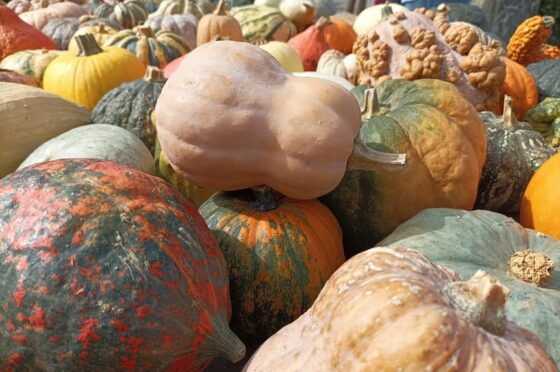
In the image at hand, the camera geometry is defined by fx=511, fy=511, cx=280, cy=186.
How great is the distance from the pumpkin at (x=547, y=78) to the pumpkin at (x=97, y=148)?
282cm

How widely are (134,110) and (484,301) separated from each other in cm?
207

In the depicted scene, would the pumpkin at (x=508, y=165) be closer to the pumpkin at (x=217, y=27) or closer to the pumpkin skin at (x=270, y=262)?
the pumpkin skin at (x=270, y=262)

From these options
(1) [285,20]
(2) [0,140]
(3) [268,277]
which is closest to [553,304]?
(3) [268,277]

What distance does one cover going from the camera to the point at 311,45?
5367 millimetres

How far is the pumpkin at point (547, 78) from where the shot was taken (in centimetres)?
356

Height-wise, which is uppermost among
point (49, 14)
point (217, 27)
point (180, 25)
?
point (217, 27)

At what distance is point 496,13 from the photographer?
7.50 m

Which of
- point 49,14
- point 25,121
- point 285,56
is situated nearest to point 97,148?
point 25,121

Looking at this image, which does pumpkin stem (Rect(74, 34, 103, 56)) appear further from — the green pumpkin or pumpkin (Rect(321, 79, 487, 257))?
the green pumpkin

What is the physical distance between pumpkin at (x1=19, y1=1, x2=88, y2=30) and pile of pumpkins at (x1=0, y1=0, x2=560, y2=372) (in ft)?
14.1

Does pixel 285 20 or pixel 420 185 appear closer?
pixel 420 185

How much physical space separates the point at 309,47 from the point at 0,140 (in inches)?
144

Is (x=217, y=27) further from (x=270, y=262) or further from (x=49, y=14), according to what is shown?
(x=270, y=262)

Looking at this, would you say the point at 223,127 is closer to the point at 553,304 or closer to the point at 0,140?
the point at 553,304
